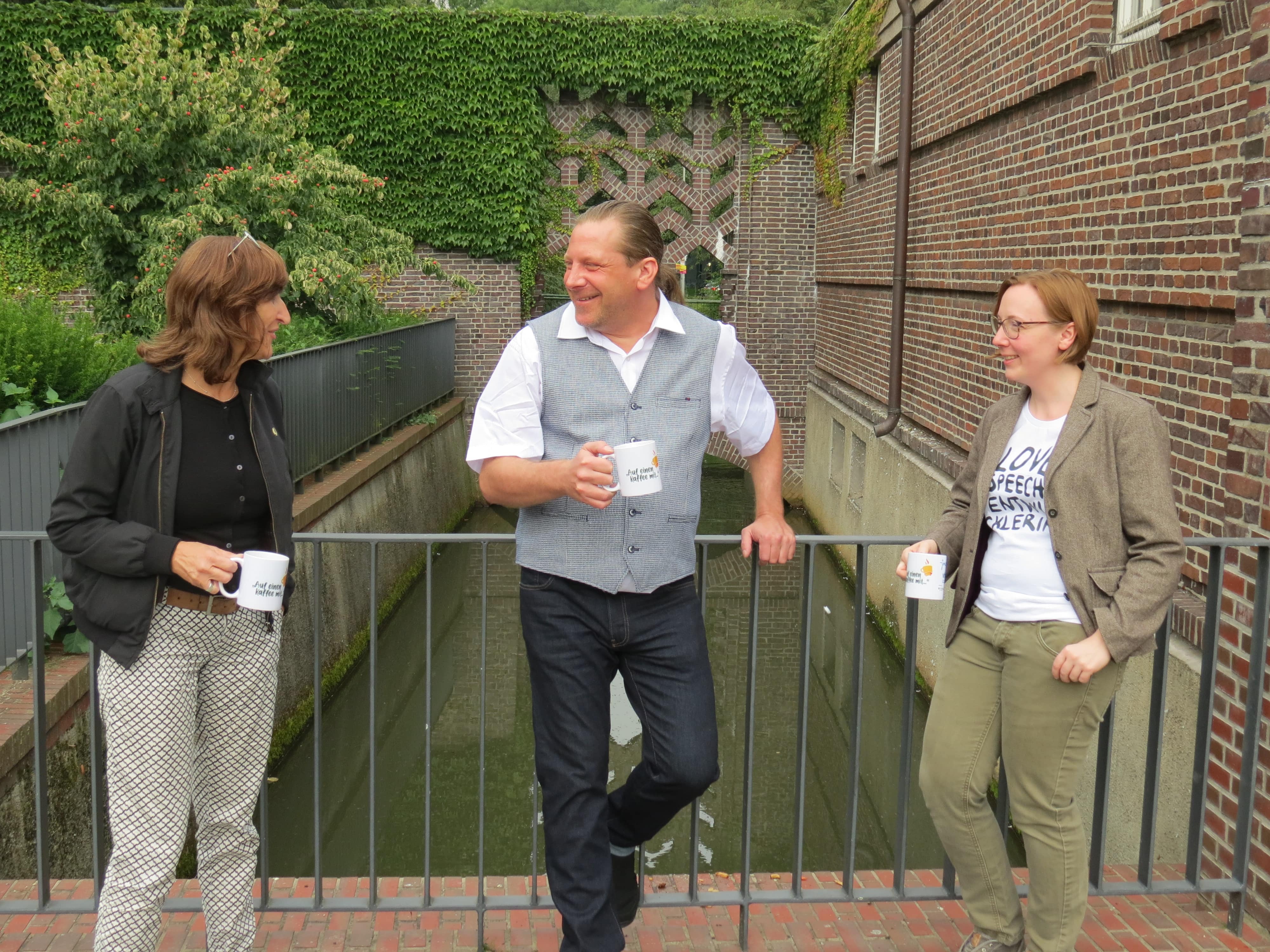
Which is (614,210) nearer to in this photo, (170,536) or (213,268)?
(213,268)

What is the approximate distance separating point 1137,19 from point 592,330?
16.7 ft

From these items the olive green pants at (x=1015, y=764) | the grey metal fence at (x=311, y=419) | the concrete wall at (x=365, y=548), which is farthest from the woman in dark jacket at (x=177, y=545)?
the concrete wall at (x=365, y=548)

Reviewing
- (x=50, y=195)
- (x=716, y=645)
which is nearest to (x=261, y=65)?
(x=50, y=195)

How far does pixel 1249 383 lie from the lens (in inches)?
168

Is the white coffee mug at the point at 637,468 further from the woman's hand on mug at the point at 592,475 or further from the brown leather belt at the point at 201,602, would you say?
the brown leather belt at the point at 201,602

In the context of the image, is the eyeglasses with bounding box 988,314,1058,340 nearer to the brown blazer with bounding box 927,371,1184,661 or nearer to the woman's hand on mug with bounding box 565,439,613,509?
the brown blazer with bounding box 927,371,1184,661

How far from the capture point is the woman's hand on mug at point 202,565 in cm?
264

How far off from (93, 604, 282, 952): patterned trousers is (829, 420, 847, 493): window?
41.5 feet

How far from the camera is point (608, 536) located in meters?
2.94

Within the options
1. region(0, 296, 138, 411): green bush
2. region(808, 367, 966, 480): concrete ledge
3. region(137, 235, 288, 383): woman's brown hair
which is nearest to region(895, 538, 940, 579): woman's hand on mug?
region(137, 235, 288, 383): woman's brown hair

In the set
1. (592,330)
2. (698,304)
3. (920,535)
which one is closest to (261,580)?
(592,330)

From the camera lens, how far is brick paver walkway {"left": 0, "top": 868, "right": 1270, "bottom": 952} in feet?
11.6

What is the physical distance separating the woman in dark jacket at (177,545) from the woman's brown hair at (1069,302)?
5.79ft

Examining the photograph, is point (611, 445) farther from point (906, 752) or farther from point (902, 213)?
point (902, 213)
